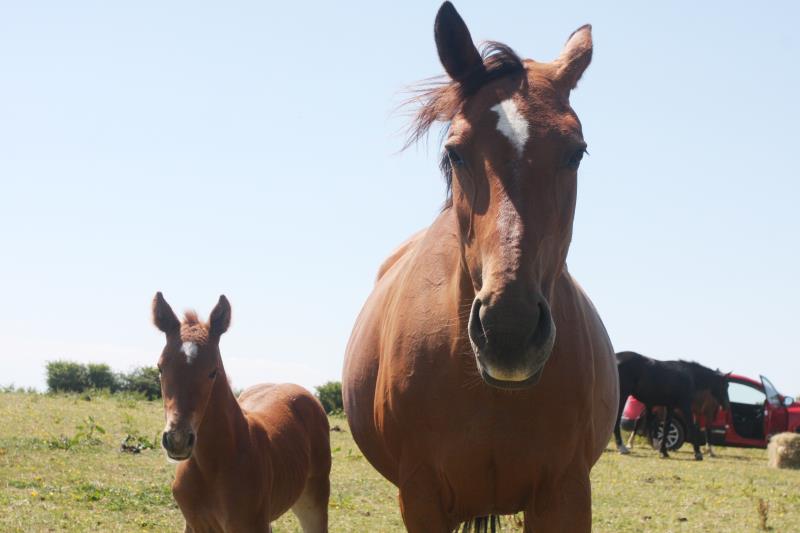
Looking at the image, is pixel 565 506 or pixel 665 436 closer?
pixel 565 506

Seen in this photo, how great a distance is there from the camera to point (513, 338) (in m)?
2.22

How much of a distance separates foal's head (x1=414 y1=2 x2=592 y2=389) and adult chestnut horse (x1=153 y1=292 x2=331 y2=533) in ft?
9.56

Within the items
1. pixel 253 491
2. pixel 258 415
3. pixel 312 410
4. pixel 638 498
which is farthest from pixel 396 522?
pixel 638 498

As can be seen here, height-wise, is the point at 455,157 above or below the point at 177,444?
above

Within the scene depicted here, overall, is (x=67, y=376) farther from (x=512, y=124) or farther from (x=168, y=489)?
(x=512, y=124)

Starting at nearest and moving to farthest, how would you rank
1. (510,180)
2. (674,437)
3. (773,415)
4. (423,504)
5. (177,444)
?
(510,180)
(423,504)
(177,444)
(674,437)
(773,415)

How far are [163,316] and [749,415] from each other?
1567 cm

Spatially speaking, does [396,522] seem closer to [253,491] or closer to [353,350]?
[253,491]

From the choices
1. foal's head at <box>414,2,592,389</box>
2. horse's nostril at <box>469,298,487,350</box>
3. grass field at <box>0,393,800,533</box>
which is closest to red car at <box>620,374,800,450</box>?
grass field at <box>0,393,800,533</box>

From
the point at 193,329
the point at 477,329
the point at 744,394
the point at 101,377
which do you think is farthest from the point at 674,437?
the point at 477,329

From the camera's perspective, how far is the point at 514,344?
2.23 meters

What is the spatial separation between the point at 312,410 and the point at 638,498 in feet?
14.1

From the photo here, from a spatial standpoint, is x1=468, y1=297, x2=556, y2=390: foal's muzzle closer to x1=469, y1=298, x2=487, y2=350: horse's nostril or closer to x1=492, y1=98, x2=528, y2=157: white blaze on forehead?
x1=469, y1=298, x2=487, y2=350: horse's nostril

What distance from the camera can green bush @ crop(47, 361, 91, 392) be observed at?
19.4 meters
